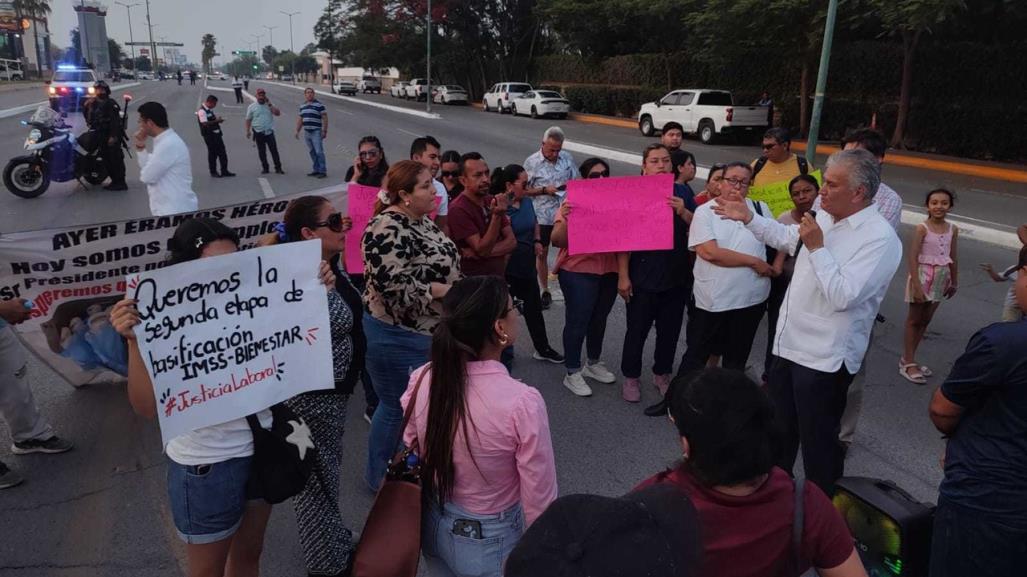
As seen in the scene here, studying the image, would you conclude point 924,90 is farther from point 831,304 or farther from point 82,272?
point 82,272

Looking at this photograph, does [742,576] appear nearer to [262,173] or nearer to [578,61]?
[262,173]

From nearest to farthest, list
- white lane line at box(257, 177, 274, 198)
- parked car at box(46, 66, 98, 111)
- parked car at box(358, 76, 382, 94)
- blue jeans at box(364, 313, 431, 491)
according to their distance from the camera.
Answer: blue jeans at box(364, 313, 431, 491) → white lane line at box(257, 177, 274, 198) → parked car at box(46, 66, 98, 111) → parked car at box(358, 76, 382, 94)

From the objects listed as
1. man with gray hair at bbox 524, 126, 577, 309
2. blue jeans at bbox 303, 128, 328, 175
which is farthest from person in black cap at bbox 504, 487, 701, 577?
blue jeans at bbox 303, 128, 328, 175

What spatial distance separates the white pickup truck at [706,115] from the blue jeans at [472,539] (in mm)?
22434

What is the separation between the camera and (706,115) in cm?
2356

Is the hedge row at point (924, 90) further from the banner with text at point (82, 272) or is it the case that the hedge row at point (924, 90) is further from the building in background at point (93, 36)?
the building in background at point (93, 36)

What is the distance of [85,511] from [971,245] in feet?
34.9

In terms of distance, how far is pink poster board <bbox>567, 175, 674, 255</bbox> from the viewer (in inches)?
181

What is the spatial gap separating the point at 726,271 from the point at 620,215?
0.80m

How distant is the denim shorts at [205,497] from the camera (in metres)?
2.22

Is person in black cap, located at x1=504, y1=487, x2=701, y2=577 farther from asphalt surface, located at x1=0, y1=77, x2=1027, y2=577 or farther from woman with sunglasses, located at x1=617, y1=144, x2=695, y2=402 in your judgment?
woman with sunglasses, located at x1=617, y1=144, x2=695, y2=402

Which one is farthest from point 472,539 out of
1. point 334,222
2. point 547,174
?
point 547,174

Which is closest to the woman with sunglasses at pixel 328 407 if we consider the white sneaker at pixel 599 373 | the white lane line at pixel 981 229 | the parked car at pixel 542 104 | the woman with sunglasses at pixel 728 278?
the woman with sunglasses at pixel 728 278

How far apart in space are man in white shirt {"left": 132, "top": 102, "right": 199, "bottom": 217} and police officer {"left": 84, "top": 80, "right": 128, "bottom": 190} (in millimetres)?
7644
